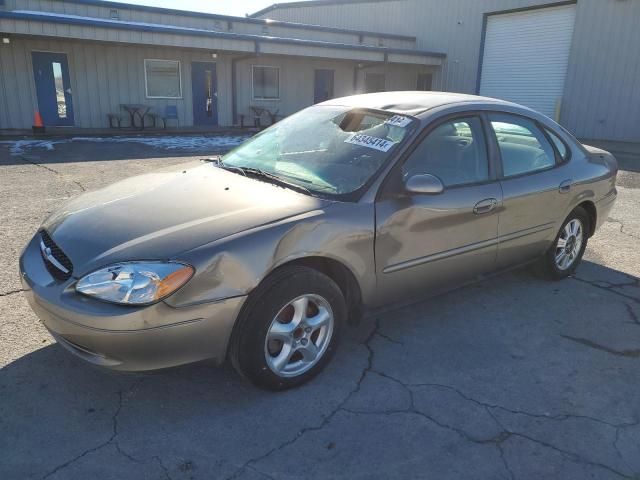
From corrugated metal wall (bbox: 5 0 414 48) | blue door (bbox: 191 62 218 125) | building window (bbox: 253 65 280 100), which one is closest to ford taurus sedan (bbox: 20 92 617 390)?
blue door (bbox: 191 62 218 125)

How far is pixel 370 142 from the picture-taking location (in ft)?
10.7

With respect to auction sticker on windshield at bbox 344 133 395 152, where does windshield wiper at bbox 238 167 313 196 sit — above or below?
below

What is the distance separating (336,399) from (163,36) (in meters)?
15.0

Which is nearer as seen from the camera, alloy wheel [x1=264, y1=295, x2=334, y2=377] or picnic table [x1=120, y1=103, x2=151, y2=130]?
alloy wheel [x1=264, y1=295, x2=334, y2=377]

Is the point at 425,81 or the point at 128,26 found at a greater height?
the point at 128,26

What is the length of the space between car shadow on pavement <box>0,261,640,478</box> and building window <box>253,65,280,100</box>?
17121 mm

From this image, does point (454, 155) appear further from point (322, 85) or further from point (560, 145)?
point (322, 85)

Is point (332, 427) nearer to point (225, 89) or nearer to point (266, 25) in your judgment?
point (225, 89)

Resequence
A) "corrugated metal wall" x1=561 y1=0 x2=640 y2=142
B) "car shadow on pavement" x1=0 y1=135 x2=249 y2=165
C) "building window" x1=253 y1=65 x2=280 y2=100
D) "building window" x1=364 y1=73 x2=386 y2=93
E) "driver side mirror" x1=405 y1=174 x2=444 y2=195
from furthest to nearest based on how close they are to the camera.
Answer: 1. "building window" x1=364 y1=73 x2=386 y2=93
2. "building window" x1=253 y1=65 x2=280 y2=100
3. "corrugated metal wall" x1=561 y1=0 x2=640 y2=142
4. "car shadow on pavement" x1=0 y1=135 x2=249 y2=165
5. "driver side mirror" x1=405 y1=174 x2=444 y2=195

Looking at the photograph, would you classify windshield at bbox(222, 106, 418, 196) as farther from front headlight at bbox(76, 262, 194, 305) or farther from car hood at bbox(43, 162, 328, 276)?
front headlight at bbox(76, 262, 194, 305)

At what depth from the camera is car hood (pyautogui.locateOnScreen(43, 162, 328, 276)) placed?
8.19ft

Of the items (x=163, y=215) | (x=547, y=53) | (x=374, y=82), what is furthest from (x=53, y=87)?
(x=547, y=53)

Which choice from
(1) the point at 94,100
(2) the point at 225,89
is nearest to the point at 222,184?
(1) the point at 94,100

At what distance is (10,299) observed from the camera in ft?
12.4
